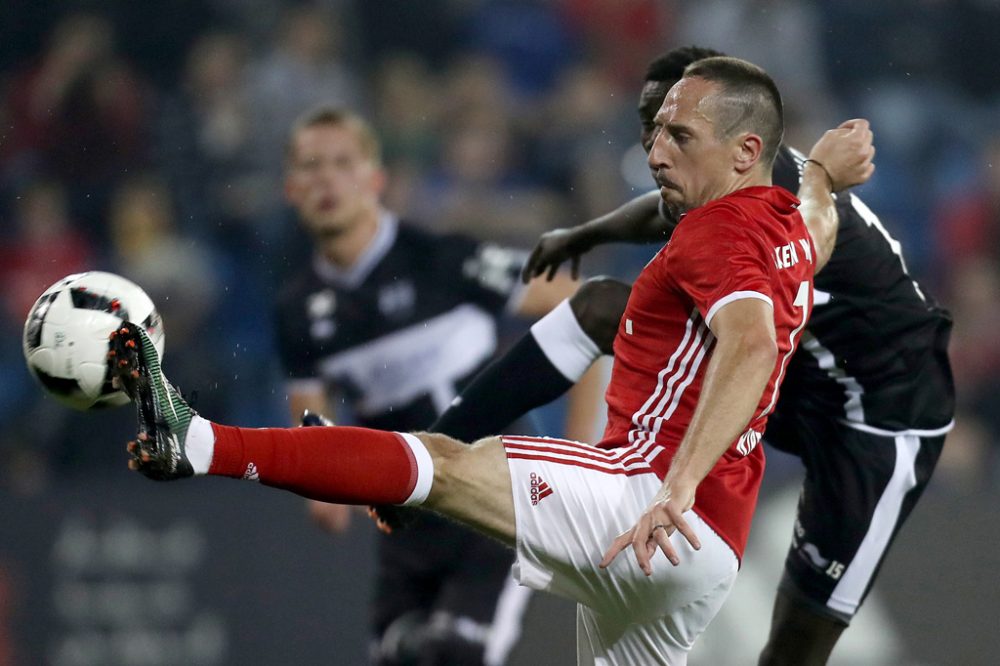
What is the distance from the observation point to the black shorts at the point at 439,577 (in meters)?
5.25

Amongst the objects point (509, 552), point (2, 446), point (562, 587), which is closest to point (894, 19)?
point (509, 552)

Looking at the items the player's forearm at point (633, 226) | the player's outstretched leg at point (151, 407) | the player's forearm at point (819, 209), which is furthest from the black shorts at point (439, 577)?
the player's outstretched leg at point (151, 407)

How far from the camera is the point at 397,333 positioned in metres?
5.59

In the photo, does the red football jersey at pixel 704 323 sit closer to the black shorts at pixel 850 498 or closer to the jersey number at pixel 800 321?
the jersey number at pixel 800 321

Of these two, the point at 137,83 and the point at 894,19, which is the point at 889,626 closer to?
the point at 894,19

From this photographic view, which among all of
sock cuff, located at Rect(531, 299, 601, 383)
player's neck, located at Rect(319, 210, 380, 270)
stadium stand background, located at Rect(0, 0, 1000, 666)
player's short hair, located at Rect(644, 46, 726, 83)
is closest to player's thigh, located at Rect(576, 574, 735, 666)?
sock cuff, located at Rect(531, 299, 601, 383)

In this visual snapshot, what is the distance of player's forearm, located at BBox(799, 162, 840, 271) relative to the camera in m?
3.63

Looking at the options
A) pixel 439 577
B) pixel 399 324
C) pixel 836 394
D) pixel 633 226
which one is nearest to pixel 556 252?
pixel 633 226

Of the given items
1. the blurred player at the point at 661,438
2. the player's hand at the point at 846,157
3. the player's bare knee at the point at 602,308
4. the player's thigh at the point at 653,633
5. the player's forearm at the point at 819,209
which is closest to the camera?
the blurred player at the point at 661,438

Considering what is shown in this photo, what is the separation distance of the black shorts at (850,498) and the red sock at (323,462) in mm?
1558

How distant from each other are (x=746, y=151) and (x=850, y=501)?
1.37 metres

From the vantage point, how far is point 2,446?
7.56m

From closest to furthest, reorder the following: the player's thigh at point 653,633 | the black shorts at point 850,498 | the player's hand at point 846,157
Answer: the player's thigh at point 653,633, the player's hand at point 846,157, the black shorts at point 850,498

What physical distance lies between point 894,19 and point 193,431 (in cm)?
729
